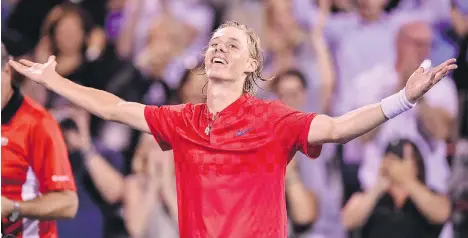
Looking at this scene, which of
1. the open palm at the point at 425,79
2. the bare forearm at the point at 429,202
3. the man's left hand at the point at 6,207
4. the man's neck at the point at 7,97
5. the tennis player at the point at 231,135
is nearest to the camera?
the open palm at the point at 425,79

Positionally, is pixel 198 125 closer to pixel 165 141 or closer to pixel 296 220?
pixel 165 141

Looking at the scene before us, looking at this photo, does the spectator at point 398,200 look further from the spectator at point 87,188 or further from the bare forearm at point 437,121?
the spectator at point 87,188

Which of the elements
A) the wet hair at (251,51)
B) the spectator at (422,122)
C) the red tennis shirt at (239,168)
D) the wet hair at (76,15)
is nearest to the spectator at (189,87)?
the wet hair at (76,15)

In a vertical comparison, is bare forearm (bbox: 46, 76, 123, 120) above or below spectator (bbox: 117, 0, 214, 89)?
below

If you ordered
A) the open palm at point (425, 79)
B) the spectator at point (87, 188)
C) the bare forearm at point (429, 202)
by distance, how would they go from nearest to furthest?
1. the open palm at point (425, 79)
2. the bare forearm at point (429, 202)
3. the spectator at point (87, 188)

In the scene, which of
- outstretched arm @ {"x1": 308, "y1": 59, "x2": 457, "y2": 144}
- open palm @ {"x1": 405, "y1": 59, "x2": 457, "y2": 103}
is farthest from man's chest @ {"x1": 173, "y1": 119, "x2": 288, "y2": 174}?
open palm @ {"x1": 405, "y1": 59, "x2": 457, "y2": 103}

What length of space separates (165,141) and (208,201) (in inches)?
14.1

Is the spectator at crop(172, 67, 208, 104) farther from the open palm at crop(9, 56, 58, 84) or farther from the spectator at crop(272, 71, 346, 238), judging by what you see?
the open palm at crop(9, 56, 58, 84)

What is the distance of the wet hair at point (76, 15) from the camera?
677 cm

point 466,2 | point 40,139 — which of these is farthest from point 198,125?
point 466,2

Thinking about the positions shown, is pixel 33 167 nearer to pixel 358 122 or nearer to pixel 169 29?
pixel 358 122

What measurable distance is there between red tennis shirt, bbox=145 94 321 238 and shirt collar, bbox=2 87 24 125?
4.47 feet

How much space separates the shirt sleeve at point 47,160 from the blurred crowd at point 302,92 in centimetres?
204

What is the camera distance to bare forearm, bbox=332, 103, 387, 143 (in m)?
3.04
